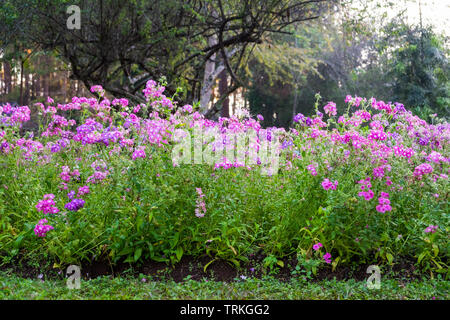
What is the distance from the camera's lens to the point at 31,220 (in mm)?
3941

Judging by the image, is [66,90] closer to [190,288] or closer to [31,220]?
[31,220]

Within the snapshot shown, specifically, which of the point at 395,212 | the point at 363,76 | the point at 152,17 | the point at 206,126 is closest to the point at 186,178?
the point at 206,126

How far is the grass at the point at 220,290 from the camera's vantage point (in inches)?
114

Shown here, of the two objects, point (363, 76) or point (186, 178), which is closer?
point (186, 178)

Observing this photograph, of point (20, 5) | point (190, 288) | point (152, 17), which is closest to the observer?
point (190, 288)

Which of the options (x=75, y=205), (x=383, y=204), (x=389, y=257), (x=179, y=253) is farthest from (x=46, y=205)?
(x=389, y=257)

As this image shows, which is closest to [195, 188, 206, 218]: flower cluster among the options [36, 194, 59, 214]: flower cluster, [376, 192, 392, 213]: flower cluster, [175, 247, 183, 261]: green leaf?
[175, 247, 183, 261]: green leaf

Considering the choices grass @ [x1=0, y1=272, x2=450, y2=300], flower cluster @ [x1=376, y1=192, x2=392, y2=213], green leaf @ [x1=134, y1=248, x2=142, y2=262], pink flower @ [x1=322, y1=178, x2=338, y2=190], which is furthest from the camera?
green leaf @ [x1=134, y1=248, x2=142, y2=262]

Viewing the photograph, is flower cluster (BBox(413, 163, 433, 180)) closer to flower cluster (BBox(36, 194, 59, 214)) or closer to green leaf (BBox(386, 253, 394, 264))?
green leaf (BBox(386, 253, 394, 264))

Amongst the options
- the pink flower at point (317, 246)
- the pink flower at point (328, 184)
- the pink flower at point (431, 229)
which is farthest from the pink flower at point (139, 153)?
the pink flower at point (431, 229)

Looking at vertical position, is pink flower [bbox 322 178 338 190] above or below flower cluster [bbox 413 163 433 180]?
below

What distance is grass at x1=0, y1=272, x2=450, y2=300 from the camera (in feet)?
9.48

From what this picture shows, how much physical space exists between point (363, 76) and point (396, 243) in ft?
63.1

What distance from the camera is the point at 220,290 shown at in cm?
300
